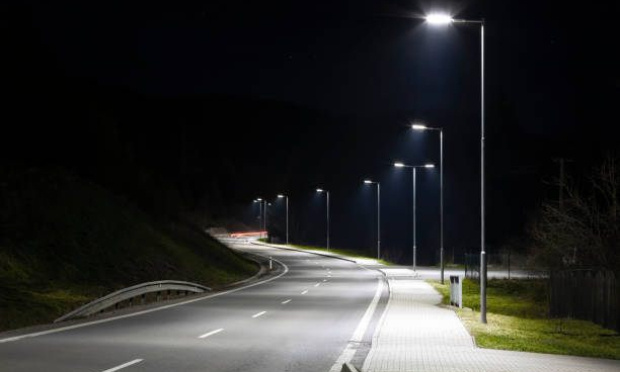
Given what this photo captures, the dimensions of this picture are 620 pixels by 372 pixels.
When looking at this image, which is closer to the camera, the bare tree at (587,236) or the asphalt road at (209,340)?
the asphalt road at (209,340)

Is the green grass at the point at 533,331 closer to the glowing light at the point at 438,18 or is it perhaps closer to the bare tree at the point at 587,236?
the bare tree at the point at 587,236

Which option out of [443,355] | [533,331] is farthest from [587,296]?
[443,355]

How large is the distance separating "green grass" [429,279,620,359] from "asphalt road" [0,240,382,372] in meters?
3.00

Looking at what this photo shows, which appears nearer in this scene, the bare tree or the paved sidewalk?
the paved sidewalk

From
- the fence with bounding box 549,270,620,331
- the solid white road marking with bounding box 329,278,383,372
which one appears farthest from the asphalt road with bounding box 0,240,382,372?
the fence with bounding box 549,270,620,331

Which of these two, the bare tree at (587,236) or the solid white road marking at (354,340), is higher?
the bare tree at (587,236)

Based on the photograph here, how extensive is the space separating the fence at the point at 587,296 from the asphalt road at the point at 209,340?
6.75m

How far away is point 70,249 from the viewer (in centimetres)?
3397

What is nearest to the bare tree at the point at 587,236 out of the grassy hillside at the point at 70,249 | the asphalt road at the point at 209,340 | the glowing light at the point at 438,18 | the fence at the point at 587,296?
the fence at the point at 587,296

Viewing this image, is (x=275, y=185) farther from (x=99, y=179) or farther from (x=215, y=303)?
(x=215, y=303)

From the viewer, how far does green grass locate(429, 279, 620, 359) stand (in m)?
17.0

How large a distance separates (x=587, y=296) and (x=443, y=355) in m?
13.0

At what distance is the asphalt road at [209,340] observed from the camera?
42.1ft

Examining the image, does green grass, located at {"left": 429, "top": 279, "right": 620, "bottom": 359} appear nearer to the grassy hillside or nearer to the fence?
the fence
